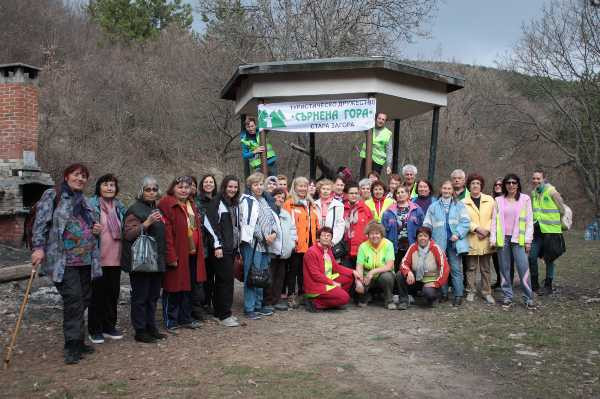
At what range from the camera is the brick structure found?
13.1 metres

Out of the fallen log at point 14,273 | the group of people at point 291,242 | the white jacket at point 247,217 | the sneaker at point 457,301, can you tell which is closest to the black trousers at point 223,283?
the group of people at point 291,242

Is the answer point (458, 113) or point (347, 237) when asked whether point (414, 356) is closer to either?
point (347, 237)

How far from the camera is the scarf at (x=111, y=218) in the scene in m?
5.81

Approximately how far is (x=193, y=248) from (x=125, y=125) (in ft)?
68.2

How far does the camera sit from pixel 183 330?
251 inches

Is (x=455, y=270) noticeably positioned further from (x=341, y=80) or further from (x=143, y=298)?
(x=143, y=298)

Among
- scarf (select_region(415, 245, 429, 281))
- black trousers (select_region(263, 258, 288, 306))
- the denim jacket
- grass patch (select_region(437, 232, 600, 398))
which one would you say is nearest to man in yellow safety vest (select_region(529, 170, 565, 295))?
grass patch (select_region(437, 232, 600, 398))

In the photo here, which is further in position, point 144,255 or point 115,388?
point 144,255

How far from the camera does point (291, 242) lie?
7.53 m

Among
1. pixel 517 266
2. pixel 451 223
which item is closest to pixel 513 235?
pixel 517 266

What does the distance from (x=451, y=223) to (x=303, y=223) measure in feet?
6.85

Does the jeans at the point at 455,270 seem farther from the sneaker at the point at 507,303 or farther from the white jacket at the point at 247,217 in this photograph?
the white jacket at the point at 247,217

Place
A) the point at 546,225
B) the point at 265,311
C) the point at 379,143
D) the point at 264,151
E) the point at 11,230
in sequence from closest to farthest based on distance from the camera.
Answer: the point at 265,311
the point at 546,225
the point at 264,151
the point at 379,143
the point at 11,230

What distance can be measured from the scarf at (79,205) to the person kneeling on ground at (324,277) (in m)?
3.04
